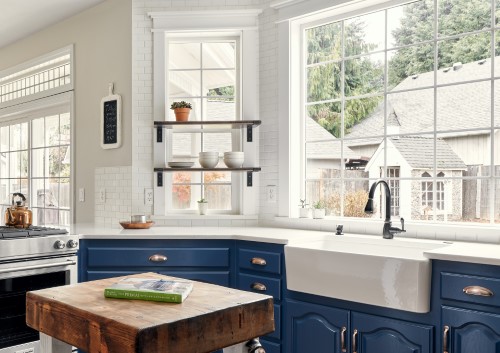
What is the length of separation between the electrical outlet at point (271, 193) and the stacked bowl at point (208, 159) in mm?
492

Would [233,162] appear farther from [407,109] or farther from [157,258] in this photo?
[407,109]

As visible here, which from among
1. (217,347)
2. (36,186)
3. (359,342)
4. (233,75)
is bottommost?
(359,342)

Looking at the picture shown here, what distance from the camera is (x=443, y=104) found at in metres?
3.38

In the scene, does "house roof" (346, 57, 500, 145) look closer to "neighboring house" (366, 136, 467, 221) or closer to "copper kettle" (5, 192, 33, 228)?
"neighboring house" (366, 136, 467, 221)

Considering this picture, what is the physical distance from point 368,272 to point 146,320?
151 cm

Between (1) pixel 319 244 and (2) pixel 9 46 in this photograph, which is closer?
(1) pixel 319 244

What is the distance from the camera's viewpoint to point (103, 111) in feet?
15.2

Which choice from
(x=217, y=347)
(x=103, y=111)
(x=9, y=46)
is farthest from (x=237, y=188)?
(x=9, y=46)

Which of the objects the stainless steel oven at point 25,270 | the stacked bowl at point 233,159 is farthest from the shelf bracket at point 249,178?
the stainless steel oven at point 25,270

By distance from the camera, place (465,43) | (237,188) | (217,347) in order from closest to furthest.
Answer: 1. (217,347)
2. (465,43)
3. (237,188)

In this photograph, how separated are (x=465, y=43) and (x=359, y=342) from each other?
2014mm

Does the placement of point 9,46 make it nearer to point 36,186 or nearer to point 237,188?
point 36,186

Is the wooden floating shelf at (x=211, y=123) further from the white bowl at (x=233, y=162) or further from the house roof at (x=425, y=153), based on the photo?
the house roof at (x=425, y=153)

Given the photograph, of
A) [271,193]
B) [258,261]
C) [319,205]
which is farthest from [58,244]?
[319,205]
